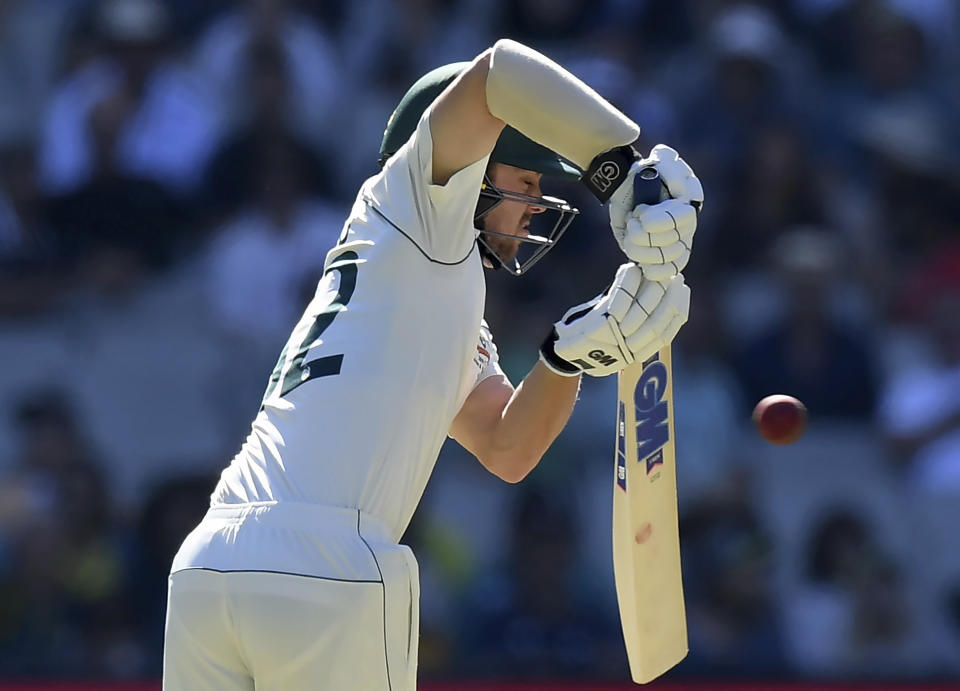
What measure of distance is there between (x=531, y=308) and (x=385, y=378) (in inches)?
155

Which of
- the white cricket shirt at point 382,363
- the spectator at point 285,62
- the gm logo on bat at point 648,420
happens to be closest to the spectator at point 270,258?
the spectator at point 285,62

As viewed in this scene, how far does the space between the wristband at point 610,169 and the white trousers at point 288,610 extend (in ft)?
2.16

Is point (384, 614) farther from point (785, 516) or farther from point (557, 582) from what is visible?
point (785, 516)

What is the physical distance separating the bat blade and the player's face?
1.11 ft

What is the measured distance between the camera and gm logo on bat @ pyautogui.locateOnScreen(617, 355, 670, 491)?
2822 millimetres

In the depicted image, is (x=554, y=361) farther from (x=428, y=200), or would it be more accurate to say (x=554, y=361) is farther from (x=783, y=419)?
(x=783, y=419)

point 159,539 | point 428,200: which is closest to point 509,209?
point 428,200

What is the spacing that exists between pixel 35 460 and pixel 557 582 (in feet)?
7.24

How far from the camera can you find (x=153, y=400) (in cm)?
656

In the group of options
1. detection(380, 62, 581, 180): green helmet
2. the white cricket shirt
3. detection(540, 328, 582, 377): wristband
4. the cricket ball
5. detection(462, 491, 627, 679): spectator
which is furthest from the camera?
detection(462, 491, 627, 679): spectator

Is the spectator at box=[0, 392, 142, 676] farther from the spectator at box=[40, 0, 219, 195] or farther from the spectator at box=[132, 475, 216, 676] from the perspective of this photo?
the spectator at box=[40, 0, 219, 195]

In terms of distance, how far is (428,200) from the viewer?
2.52 metres

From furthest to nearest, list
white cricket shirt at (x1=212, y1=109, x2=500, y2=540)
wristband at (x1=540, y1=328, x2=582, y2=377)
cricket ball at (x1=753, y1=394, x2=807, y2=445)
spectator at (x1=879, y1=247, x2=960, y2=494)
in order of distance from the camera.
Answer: spectator at (x1=879, y1=247, x2=960, y2=494) < cricket ball at (x1=753, y1=394, x2=807, y2=445) < wristband at (x1=540, y1=328, x2=582, y2=377) < white cricket shirt at (x1=212, y1=109, x2=500, y2=540)

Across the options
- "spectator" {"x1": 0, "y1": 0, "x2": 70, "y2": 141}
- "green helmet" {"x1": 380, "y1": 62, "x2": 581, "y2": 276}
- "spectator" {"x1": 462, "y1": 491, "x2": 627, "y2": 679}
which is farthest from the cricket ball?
"spectator" {"x1": 0, "y1": 0, "x2": 70, "y2": 141}
